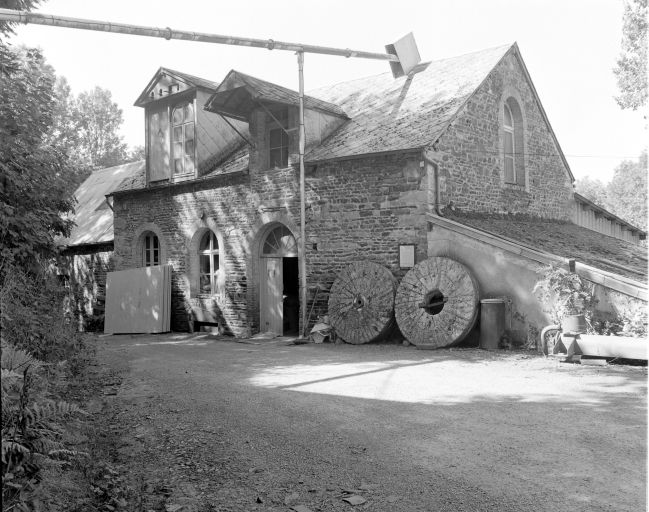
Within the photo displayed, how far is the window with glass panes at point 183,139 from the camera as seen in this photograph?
1539cm

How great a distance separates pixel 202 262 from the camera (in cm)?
1516

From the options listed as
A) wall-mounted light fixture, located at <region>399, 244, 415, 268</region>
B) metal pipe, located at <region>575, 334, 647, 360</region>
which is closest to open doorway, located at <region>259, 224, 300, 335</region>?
wall-mounted light fixture, located at <region>399, 244, 415, 268</region>

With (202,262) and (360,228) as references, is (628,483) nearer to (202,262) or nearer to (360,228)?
(360,228)

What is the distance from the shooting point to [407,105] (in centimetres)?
1317

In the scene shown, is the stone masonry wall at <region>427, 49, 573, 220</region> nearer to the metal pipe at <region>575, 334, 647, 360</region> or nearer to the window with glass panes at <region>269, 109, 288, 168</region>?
the window with glass panes at <region>269, 109, 288, 168</region>

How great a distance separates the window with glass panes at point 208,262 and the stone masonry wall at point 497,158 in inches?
247

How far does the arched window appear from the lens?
16625mm

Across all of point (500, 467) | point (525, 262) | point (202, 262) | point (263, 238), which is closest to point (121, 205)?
point (202, 262)

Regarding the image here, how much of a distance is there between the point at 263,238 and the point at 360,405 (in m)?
Result: 8.10

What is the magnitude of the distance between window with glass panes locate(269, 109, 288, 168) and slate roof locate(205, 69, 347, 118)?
62 centimetres

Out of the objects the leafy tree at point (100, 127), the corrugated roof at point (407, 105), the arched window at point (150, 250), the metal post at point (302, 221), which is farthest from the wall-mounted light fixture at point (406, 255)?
the leafy tree at point (100, 127)

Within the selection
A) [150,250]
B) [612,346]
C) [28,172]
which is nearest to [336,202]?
[28,172]

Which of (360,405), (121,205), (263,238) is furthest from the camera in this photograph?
(121,205)

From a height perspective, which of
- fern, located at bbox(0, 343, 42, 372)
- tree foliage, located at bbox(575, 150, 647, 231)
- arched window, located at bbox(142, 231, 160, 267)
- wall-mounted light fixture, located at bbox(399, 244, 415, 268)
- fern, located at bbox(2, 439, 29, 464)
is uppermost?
tree foliage, located at bbox(575, 150, 647, 231)
